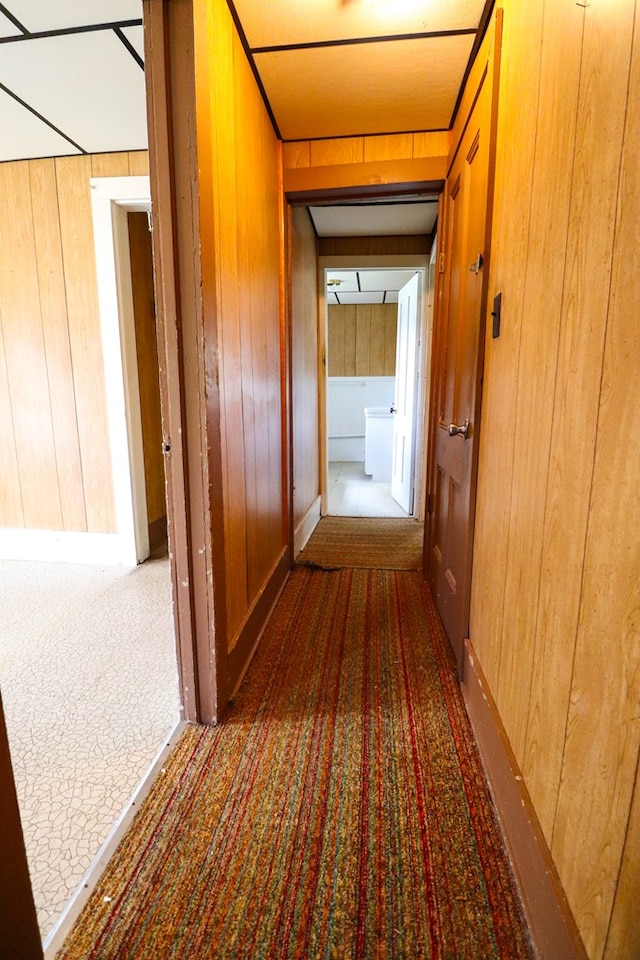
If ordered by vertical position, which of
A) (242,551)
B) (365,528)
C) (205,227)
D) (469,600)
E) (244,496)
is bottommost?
(365,528)

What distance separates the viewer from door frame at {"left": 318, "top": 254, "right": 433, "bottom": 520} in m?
3.49

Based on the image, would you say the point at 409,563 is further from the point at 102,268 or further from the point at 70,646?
the point at 102,268

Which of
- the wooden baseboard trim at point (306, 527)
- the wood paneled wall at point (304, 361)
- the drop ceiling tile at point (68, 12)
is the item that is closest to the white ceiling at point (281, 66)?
the drop ceiling tile at point (68, 12)

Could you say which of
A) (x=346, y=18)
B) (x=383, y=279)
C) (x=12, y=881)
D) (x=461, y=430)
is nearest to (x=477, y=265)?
(x=461, y=430)

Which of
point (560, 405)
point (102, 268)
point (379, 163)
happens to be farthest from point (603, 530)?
point (102, 268)

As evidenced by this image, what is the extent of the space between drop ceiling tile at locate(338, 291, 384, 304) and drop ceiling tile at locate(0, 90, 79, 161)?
3.85 metres

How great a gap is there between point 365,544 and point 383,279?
128 inches

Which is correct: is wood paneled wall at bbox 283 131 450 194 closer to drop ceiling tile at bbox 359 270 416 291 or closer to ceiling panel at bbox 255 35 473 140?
ceiling panel at bbox 255 35 473 140

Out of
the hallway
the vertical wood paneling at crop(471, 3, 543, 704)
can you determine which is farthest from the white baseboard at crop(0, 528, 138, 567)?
the vertical wood paneling at crop(471, 3, 543, 704)

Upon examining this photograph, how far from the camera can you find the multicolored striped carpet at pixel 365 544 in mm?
2816

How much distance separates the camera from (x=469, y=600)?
1.62m

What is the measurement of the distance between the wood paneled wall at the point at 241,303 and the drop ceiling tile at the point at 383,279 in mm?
2653

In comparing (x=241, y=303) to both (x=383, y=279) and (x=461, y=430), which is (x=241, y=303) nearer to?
(x=461, y=430)

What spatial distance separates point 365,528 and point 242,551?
6.35 ft
